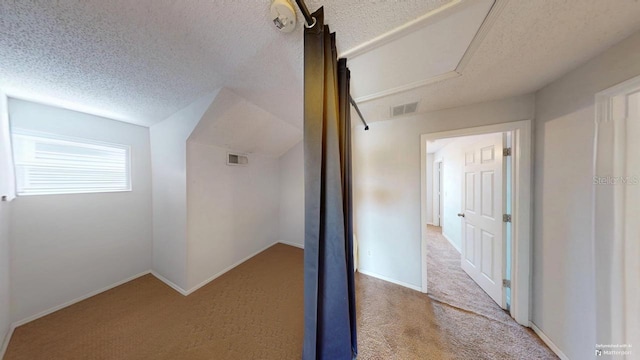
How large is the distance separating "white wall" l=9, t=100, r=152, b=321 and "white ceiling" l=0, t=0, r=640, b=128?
1.13 feet

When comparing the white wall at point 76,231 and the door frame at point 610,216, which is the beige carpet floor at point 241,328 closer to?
the white wall at point 76,231

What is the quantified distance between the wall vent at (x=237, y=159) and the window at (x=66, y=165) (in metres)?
1.18

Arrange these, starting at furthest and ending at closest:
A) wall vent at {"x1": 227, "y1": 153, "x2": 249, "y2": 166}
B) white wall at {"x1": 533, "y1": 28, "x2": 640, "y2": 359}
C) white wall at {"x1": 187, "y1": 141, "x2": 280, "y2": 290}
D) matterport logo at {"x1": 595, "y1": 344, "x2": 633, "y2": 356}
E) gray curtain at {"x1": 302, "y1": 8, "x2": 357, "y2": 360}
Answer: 1. wall vent at {"x1": 227, "y1": 153, "x2": 249, "y2": 166}
2. white wall at {"x1": 187, "y1": 141, "x2": 280, "y2": 290}
3. white wall at {"x1": 533, "y1": 28, "x2": 640, "y2": 359}
4. matterport logo at {"x1": 595, "y1": 344, "x2": 633, "y2": 356}
5. gray curtain at {"x1": 302, "y1": 8, "x2": 357, "y2": 360}

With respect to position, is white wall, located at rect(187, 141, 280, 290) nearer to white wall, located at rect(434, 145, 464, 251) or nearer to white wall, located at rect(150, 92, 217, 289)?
white wall, located at rect(150, 92, 217, 289)

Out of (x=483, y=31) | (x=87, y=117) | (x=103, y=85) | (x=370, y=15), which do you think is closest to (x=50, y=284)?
(x=87, y=117)

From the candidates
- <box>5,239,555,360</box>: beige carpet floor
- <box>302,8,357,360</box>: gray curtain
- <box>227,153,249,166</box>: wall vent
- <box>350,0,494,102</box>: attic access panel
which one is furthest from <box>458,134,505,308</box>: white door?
<box>227,153,249,166</box>: wall vent

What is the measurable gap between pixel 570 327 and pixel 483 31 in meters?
2.13

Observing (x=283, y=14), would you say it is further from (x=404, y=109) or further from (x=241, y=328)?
(x=241, y=328)

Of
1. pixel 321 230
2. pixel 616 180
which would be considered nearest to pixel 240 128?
pixel 321 230

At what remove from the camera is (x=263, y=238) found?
303 centimetres

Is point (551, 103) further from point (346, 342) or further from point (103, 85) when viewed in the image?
point (103, 85)

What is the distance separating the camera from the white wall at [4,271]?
1320 millimetres

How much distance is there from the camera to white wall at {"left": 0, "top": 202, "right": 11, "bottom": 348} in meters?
1.32

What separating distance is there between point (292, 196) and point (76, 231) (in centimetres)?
259
